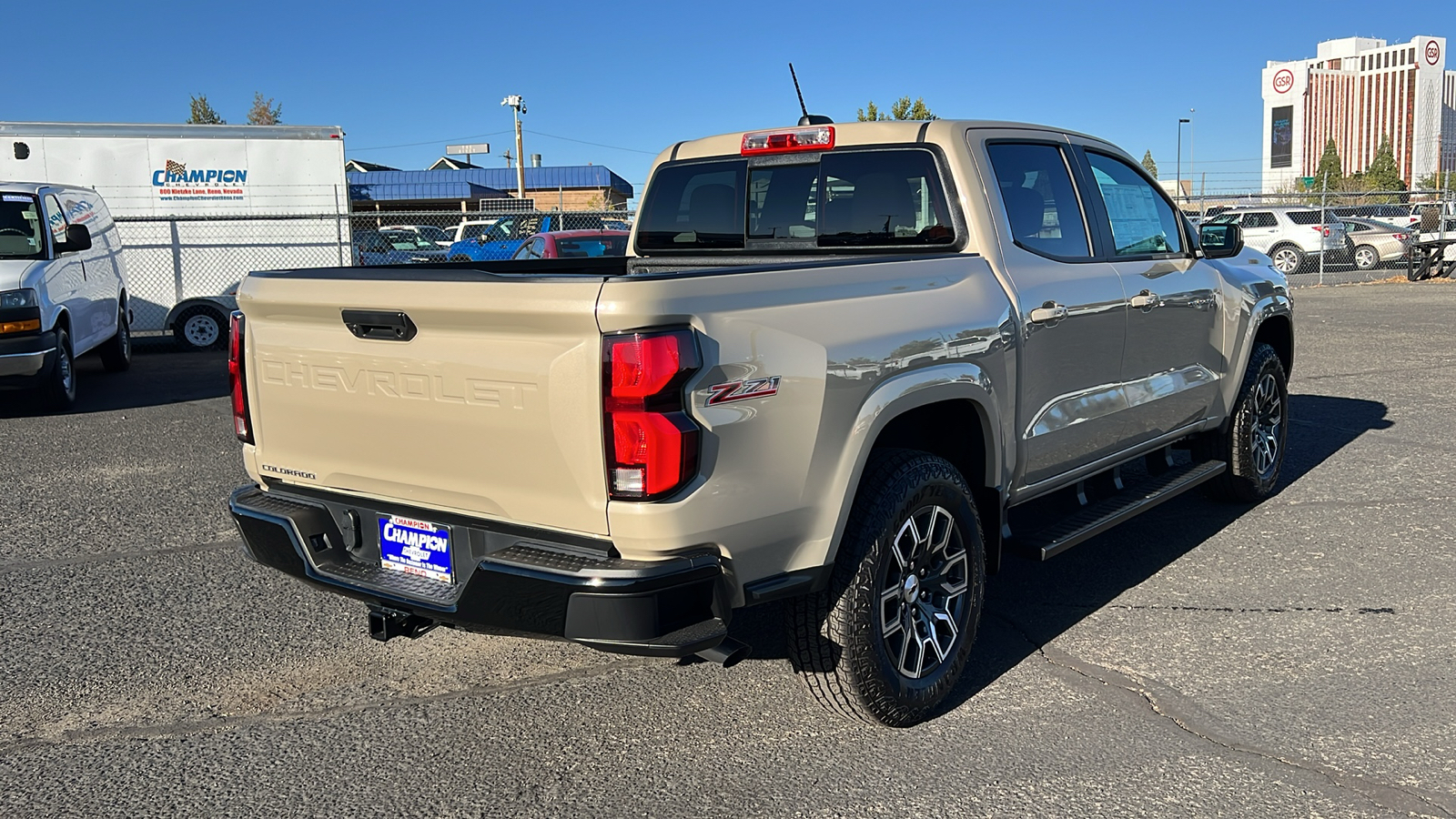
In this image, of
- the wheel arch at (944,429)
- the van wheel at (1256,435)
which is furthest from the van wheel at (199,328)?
the wheel arch at (944,429)

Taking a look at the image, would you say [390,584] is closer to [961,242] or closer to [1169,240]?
[961,242]

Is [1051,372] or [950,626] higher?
[1051,372]

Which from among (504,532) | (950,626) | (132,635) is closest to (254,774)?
(504,532)

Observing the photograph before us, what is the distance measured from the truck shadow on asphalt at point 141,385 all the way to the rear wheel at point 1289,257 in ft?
74.8

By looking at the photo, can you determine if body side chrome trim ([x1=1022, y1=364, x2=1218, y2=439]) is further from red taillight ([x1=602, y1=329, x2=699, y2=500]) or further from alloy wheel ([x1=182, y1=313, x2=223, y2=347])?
alloy wheel ([x1=182, y1=313, x2=223, y2=347])

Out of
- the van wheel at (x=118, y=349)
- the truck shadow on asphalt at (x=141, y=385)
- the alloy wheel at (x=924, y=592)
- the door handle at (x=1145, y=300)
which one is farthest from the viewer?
the van wheel at (x=118, y=349)

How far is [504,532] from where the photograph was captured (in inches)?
127

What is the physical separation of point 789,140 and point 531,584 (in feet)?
8.08

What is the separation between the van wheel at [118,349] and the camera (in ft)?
41.9

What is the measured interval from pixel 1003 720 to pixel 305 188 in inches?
636

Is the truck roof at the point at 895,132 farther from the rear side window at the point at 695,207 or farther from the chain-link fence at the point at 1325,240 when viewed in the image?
the chain-link fence at the point at 1325,240

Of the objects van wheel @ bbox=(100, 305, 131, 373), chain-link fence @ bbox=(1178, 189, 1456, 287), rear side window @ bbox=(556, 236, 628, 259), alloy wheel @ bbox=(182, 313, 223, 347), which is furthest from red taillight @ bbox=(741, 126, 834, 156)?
chain-link fence @ bbox=(1178, 189, 1456, 287)

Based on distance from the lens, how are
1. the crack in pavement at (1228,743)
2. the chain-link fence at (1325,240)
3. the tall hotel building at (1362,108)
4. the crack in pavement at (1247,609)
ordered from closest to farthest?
the crack in pavement at (1228,743)
the crack in pavement at (1247,609)
the chain-link fence at (1325,240)
the tall hotel building at (1362,108)

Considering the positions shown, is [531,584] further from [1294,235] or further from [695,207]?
[1294,235]
